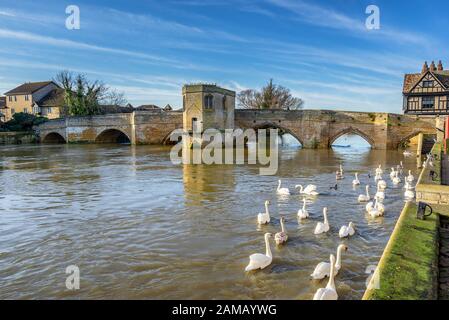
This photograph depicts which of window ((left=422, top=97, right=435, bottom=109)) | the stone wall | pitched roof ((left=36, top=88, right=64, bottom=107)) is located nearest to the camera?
the stone wall

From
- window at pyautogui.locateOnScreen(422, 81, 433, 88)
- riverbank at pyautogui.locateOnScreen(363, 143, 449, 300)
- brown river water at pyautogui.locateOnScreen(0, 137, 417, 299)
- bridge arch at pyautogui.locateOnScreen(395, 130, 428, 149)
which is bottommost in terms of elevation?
brown river water at pyautogui.locateOnScreen(0, 137, 417, 299)

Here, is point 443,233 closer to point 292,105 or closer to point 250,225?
point 250,225

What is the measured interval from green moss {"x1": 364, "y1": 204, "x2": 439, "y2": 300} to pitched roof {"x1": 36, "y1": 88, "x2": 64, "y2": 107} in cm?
7189

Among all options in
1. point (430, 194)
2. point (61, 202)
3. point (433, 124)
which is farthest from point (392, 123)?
point (61, 202)

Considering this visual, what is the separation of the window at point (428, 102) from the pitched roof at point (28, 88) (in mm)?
68400

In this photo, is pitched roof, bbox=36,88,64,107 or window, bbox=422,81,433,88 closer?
window, bbox=422,81,433,88

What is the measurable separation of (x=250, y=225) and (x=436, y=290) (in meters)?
5.68

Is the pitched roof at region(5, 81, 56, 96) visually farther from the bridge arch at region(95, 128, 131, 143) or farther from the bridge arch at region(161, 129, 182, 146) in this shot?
the bridge arch at region(161, 129, 182, 146)

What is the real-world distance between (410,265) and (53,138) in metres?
59.7

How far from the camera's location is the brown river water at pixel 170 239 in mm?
6848

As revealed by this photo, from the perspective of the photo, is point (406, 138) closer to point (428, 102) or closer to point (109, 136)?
point (428, 102)

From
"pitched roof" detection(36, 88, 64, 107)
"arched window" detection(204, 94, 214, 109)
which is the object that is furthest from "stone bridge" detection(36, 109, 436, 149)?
"pitched roof" detection(36, 88, 64, 107)

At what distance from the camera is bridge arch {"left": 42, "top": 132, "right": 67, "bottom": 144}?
55.9m

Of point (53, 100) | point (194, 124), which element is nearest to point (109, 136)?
point (194, 124)
